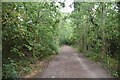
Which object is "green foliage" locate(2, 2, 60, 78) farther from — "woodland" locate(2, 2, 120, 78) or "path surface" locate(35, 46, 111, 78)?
"path surface" locate(35, 46, 111, 78)

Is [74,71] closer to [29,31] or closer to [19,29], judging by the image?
[29,31]

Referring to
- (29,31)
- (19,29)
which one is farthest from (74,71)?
(19,29)

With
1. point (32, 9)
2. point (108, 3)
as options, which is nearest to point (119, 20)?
point (108, 3)

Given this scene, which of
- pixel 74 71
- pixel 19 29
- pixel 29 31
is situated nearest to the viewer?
pixel 19 29

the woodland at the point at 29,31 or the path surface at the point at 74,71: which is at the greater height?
the woodland at the point at 29,31

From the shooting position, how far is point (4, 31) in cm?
507

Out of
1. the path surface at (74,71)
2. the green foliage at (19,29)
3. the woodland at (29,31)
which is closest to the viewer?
the green foliage at (19,29)

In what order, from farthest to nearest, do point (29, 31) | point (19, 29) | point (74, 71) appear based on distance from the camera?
1. point (29, 31)
2. point (74, 71)
3. point (19, 29)

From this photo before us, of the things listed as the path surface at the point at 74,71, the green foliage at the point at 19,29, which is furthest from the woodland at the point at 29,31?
the path surface at the point at 74,71

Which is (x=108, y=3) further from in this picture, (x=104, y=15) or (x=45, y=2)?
(x=45, y=2)

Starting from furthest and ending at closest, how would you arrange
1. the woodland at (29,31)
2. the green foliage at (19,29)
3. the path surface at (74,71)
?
the path surface at (74,71) < the woodland at (29,31) < the green foliage at (19,29)

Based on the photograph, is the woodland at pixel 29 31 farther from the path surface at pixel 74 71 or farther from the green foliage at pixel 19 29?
the path surface at pixel 74 71

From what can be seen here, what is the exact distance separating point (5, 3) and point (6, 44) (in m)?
2.63

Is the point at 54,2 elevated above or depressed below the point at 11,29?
above
